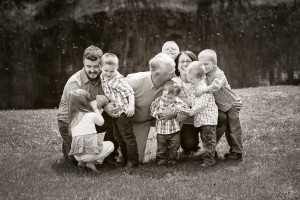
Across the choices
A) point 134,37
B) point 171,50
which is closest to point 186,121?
point 171,50

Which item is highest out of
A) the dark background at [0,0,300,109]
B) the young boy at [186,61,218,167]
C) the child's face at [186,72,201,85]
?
the dark background at [0,0,300,109]

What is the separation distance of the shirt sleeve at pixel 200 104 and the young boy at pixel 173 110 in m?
0.08

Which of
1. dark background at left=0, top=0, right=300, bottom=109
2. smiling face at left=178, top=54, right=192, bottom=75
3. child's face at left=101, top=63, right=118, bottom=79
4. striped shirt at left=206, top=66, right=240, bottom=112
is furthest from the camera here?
dark background at left=0, top=0, right=300, bottom=109

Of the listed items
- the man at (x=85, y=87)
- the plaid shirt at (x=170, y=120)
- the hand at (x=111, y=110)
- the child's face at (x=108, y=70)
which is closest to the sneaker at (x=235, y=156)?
the plaid shirt at (x=170, y=120)

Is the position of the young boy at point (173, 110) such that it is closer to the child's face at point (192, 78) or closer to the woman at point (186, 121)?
the child's face at point (192, 78)

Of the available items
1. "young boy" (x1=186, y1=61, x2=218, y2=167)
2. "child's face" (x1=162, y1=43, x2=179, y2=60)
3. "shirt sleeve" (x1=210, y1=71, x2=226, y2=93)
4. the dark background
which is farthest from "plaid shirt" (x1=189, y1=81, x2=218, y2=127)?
the dark background

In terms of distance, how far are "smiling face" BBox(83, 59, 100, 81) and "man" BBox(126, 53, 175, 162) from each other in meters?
0.49

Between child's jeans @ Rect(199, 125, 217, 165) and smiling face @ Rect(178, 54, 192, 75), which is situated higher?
smiling face @ Rect(178, 54, 192, 75)

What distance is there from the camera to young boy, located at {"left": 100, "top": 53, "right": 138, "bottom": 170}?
6152 millimetres

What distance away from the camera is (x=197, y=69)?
6160 millimetres

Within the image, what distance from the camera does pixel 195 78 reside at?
625cm

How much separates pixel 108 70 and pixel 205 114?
1415mm

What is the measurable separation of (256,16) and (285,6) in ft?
8.10

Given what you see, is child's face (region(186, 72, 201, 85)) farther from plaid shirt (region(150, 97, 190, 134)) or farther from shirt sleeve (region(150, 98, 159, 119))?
shirt sleeve (region(150, 98, 159, 119))
